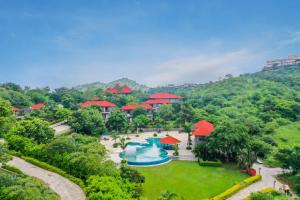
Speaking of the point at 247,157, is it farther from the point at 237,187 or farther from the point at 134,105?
the point at 134,105

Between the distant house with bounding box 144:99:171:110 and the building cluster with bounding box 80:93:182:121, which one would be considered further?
the distant house with bounding box 144:99:171:110

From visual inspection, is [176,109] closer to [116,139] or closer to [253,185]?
[116,139]

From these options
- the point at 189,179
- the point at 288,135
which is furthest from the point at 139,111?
the point at 189,179

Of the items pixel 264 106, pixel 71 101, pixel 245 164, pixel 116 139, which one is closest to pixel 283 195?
pixel 245 164

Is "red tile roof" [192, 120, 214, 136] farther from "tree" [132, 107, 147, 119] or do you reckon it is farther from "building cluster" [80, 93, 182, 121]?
"building cluster" [80, 93, 182, 121]

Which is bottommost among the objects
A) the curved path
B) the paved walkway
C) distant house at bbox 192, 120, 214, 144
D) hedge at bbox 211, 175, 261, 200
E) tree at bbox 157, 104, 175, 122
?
the paved walkway

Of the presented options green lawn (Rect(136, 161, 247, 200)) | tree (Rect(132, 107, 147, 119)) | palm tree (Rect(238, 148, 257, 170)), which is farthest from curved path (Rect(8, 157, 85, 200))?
tree (Rect(132, 107, 147, 119))

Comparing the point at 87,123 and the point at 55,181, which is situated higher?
the point at 87,123
